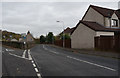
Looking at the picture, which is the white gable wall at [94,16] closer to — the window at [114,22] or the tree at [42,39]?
the window at [114,22]

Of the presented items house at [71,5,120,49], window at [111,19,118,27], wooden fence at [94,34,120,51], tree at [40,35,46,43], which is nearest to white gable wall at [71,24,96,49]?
house at [71,5,120,49]

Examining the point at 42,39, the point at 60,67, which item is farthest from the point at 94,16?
the point at 42,39

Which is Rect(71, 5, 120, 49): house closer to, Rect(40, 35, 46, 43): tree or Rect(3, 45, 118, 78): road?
Rect(3, 45, 118, 78): road

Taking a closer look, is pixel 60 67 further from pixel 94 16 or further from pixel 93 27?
pixel 94 16

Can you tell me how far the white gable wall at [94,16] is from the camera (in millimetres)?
29906

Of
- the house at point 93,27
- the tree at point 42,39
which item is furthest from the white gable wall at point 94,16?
the tree at point 42,39

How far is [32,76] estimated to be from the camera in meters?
6.64

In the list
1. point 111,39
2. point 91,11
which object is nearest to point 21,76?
point 111,39

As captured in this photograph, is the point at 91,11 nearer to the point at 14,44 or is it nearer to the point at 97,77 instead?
the point at 14,44

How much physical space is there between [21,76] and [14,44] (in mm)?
29204

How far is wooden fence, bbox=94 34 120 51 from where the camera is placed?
16.5 metres

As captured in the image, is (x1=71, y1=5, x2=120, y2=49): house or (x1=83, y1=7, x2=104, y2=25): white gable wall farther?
(x1=83, y1=7, x2=104, y2=25): white gable wall

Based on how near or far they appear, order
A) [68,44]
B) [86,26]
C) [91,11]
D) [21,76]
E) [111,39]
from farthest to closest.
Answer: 1. [68,44]
2. [91,11]
3. [86,26]
4. [111,39]
5. [21,76]

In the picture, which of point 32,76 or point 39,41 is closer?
point 32,76
